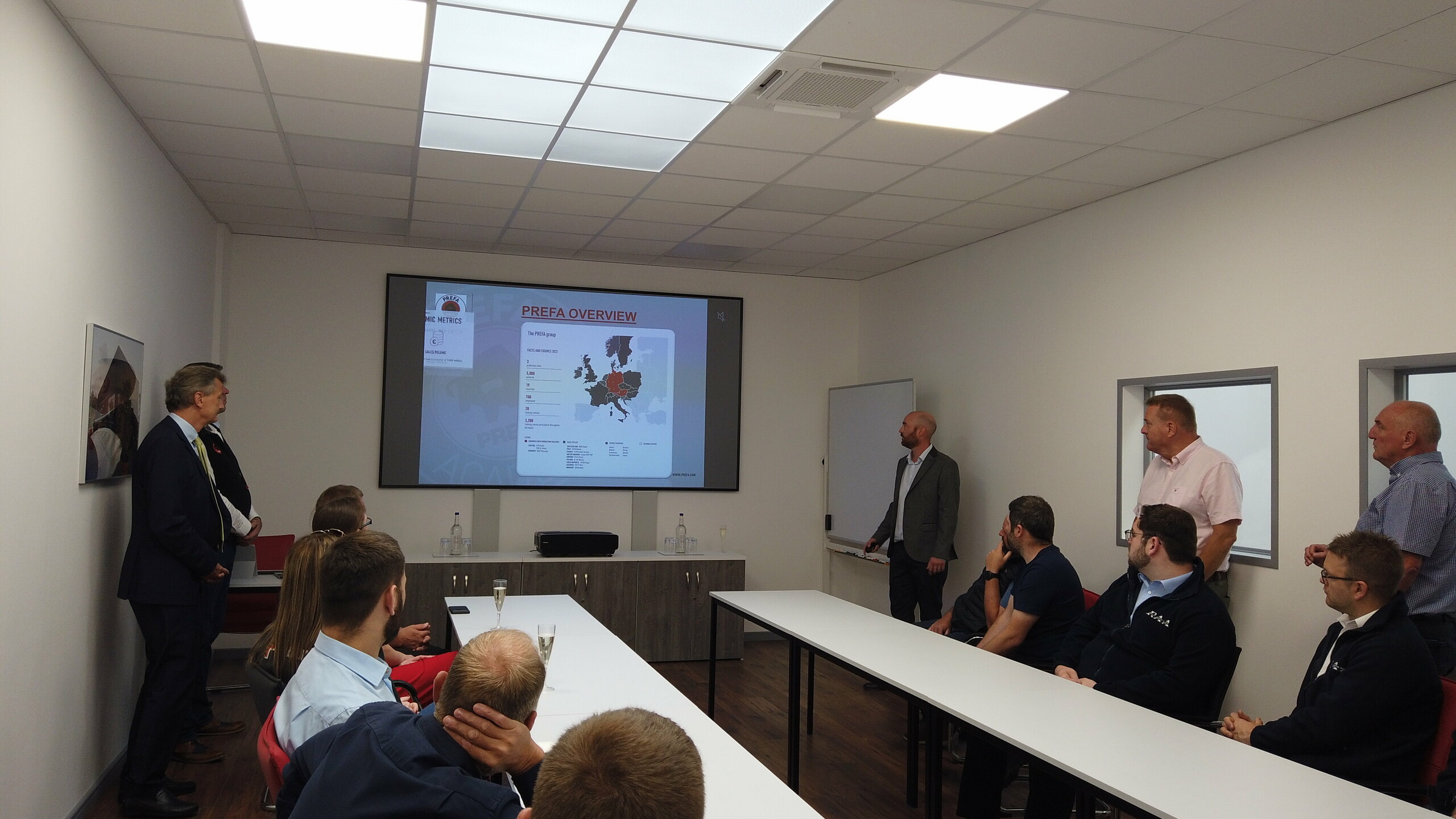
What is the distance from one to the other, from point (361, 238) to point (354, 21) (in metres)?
3.75

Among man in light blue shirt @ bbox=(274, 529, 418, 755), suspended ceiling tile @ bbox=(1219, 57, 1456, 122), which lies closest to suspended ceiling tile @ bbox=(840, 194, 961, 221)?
suspended ceiling tile @ bbox=(1219, 57, 1456, 122)

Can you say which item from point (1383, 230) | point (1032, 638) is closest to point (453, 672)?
point (1032, 638)

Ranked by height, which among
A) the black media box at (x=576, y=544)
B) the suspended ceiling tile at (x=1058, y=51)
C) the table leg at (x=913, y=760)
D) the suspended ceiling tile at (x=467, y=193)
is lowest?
the table leg at (x=913, y=760)

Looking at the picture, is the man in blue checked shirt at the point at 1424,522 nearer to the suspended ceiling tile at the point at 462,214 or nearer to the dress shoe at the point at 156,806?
the dress shoe at the point at 156,806

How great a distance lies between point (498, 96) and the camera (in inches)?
152

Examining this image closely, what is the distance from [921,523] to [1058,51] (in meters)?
3.47

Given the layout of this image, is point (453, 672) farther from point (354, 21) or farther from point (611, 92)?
point (611, 92)

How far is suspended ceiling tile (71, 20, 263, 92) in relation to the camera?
3225mm

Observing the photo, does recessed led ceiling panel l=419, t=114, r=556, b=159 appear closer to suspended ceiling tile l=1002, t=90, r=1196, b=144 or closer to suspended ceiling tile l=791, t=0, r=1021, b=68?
suspended ceiling tile l=791, t=0, r=1021, b=68

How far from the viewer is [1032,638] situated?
4.04m

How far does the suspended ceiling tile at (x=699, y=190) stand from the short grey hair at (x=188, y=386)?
2294 mm

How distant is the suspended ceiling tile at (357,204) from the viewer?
5.48m

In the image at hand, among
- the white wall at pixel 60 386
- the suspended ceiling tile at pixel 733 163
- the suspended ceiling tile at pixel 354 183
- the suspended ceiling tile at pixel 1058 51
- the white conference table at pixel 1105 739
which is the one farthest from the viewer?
the suspended ceiling tile at pixel 354 183

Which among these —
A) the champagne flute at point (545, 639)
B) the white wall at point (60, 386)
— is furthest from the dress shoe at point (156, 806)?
the champagne flute at point (545, 639)
